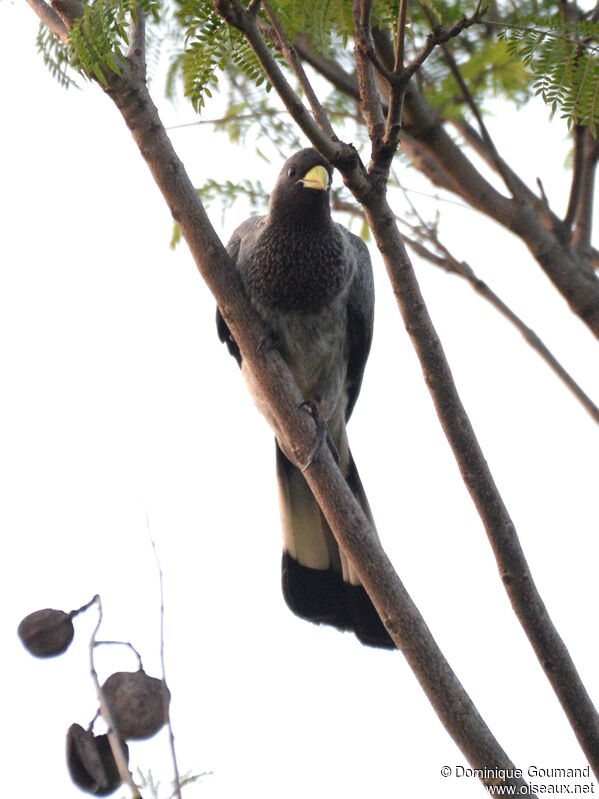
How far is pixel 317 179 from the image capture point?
3.70 m

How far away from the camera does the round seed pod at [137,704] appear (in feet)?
6.46

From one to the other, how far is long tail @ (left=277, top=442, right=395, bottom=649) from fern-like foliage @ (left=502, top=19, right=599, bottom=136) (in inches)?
71.7

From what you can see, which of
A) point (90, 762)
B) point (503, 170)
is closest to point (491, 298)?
point (503, 170)

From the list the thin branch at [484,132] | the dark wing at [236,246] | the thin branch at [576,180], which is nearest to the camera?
the thin branch at [484,132]

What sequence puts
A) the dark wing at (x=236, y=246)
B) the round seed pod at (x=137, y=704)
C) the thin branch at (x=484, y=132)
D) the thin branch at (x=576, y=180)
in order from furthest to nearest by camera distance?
the dark wing at (x=236, y=246)
the thin branch at (x=576, y=180)
the thin branch at (x=484, y=132)
the round seed pod at (x=137, y=704)

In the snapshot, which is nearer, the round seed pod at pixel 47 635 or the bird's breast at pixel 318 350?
the round seed pod at pixel 47 635

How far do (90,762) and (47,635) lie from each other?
0.27 metres

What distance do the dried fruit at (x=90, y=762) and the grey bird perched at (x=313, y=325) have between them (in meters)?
1.86

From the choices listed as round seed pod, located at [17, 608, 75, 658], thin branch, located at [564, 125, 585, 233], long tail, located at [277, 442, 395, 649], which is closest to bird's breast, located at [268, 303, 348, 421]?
long tail, located at [277, 442, 395, 649]

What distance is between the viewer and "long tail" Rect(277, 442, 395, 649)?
385cm

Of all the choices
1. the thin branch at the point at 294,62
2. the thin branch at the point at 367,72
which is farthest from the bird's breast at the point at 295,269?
the thin branch at the point at 367,72

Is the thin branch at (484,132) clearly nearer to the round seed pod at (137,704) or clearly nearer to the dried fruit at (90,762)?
the round seed pod at (137,704)

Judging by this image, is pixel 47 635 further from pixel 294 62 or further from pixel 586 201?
pixel 586 201

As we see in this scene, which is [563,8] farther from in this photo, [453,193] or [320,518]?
[320,518]
